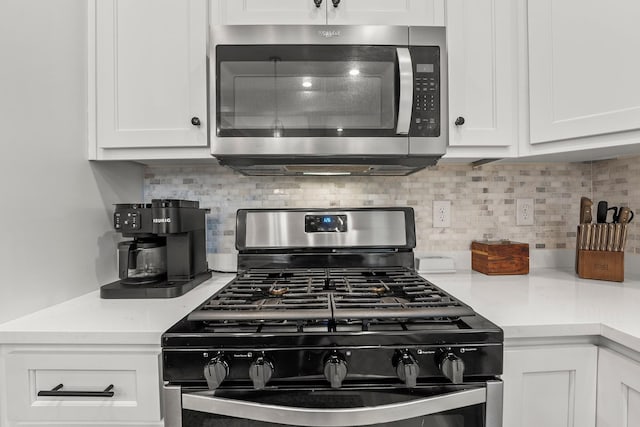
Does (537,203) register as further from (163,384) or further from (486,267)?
(163,384)

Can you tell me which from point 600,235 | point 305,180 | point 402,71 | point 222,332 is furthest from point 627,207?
point 222,332

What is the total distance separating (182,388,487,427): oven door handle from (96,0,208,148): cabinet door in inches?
32.9

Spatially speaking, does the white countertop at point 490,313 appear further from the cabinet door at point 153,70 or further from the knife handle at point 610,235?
the cabinet door at point 153,70

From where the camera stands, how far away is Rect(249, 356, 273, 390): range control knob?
835 mm

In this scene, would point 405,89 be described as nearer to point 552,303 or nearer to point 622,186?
point 552,303

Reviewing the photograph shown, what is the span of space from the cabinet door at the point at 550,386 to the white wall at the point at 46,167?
1.32 m

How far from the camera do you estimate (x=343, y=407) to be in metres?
0.86

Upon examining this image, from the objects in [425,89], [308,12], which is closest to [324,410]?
[425,89]

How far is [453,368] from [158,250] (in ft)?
3.49

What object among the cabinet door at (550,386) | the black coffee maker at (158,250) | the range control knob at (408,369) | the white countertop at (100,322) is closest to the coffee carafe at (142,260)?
the black coffee maker at (158,250)

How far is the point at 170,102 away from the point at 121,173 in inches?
16.6

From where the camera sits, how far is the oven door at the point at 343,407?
0.85 metres

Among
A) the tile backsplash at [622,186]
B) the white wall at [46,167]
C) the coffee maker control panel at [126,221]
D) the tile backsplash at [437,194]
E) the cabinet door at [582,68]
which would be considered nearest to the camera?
the white wall at [46,167]

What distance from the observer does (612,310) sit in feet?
3.42
